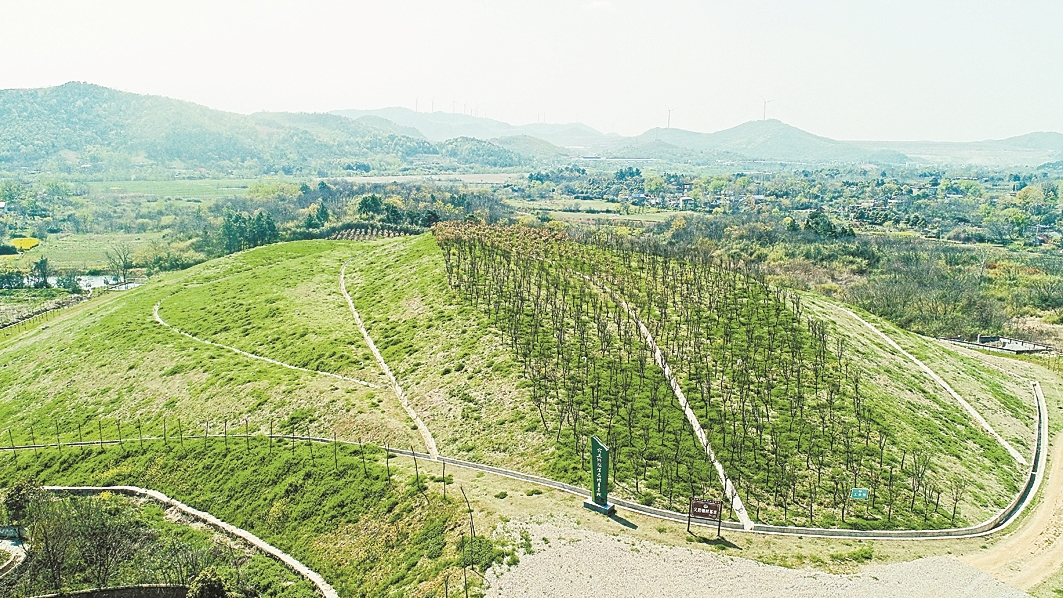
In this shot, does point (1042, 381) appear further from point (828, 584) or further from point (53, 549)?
point (53, 549)

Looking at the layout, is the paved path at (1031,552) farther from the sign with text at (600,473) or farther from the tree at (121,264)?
the tree at (121,264)

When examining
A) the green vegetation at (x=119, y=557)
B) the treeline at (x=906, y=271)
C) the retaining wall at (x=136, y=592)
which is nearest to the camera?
Answer: the retaining wall at (x=136, y=592)

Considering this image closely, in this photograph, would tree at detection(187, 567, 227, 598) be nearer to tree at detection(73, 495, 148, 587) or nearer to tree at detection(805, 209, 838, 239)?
tree at detection(73, 495, 148, 587)

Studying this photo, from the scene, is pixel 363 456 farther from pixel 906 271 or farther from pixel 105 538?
pixel 906 271

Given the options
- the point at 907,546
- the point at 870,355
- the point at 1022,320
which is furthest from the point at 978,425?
the point at 1022,320

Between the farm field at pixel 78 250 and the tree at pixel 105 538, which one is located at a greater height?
the tree at pixel 105 538

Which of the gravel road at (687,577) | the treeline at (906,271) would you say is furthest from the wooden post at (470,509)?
the treeline at (906,271)
